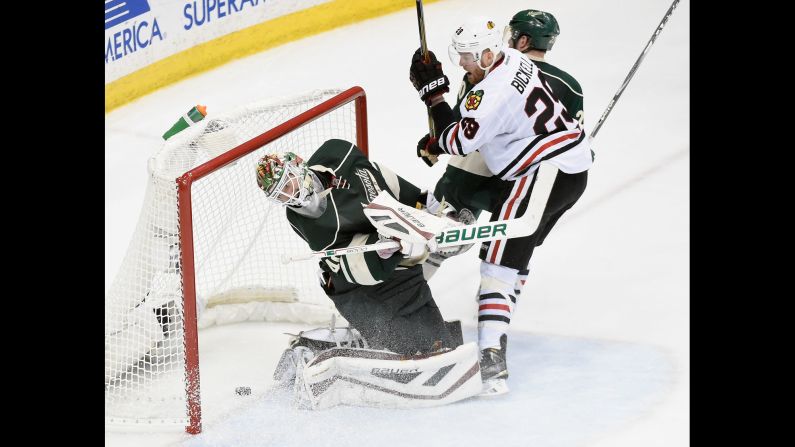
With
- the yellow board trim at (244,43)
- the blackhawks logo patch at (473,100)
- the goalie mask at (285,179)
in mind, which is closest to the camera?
the goalie mask at (285,179)

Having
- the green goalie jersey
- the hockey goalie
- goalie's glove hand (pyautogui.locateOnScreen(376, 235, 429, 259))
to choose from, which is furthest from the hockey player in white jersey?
goalie's glove hand (pyautogui.locateOnScreen(376, 235, 429, 259))

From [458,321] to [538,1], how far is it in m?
2.56

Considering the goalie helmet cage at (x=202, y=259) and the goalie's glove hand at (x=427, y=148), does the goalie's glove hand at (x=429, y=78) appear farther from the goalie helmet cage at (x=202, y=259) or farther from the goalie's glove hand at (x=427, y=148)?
the goalie helmet cage at (x=202, y=259)

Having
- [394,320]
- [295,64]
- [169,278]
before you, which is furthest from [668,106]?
[169,278]

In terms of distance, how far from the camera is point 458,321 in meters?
4.02

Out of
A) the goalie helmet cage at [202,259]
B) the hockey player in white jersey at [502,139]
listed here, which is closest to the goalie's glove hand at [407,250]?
the hockey player in white jersey at [502,139]

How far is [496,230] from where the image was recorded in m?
3.55

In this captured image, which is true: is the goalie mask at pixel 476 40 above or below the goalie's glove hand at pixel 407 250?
above

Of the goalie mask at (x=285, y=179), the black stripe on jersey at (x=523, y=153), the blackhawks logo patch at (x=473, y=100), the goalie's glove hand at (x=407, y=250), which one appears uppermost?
the blackhawks logo patch at (x=473, y=100)

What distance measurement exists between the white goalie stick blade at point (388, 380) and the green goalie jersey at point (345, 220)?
0.23m

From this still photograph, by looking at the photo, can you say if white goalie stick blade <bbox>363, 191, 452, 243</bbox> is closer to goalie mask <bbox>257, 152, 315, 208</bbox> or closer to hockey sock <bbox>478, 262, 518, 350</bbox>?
goalie mask <bbox>257, 152, 315, 208</bbox>

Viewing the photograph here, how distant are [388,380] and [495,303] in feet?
1.38

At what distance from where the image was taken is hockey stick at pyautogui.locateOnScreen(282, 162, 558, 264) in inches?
135

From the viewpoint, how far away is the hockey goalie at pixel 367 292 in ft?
11.2
